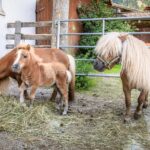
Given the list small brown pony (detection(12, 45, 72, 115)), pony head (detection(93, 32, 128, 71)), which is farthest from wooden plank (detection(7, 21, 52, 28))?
pony head (detection(93, 32, 128, 71))

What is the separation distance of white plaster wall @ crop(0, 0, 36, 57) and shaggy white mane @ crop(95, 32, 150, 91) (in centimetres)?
641

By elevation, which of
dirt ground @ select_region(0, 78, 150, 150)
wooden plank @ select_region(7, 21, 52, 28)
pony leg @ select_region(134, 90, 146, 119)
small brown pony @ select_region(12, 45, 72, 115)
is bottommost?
dirt ground @ select_region(0, 78, 150, 150)

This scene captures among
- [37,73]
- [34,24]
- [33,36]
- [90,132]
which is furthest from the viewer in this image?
[34,24]

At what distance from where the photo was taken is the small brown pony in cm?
581

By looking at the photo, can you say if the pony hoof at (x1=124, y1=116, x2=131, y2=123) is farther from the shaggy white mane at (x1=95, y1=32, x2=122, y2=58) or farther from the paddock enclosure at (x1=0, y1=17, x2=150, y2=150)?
the shaggy white mane at (x1=95, y1=32, x2=122, y2=58)

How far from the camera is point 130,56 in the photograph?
554 centimetres

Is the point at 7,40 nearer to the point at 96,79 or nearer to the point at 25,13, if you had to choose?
the point at 25,13

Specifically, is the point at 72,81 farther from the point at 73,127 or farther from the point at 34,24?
the point at 34,24

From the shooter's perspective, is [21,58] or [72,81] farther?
[72,81]

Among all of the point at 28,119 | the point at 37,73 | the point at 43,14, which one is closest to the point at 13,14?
the point at 43,14

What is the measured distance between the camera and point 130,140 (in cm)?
491

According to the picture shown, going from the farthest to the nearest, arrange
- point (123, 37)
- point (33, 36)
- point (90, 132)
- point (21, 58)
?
1. point (33, 36)
2. point (21, 58)
3. point (123, 37)
4. point (90, 132)

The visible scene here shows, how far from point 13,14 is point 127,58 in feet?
24.6

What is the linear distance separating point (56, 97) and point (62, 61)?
645 millimetres
